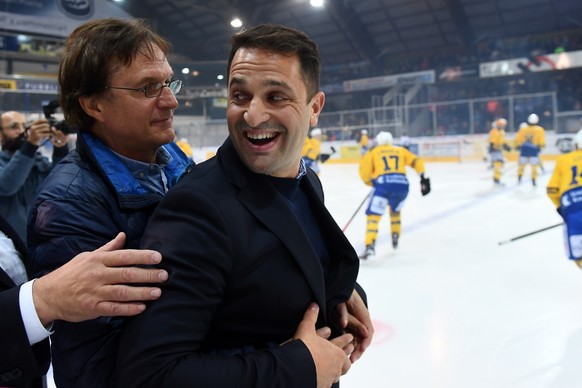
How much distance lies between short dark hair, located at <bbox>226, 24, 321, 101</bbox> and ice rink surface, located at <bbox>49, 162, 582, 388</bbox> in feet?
6.49

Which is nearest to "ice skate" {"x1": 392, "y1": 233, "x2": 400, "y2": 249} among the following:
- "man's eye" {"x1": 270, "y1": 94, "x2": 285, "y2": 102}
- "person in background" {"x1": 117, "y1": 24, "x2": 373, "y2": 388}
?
"person in background" {"x1": 117, "y1": 24, "x2": 373, "y2": 388}

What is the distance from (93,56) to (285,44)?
41 cm

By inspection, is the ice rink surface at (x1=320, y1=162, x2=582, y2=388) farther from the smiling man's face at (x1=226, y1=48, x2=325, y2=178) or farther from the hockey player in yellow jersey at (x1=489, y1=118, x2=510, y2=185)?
the hockey player in yellow jersey at (x1=489, y1=118, x2=510, y2=185)

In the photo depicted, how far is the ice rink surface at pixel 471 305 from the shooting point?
2658 millimetres

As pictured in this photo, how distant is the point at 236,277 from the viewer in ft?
2.87

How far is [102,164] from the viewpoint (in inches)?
40.2

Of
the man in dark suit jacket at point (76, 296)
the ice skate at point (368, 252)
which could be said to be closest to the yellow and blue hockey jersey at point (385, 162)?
the ice skate at point (368, 252)

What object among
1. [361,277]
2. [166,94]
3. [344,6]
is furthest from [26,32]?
[166,94]

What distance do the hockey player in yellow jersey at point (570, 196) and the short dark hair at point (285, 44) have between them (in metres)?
3.41

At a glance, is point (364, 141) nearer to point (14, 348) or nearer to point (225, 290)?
point (225, 290)

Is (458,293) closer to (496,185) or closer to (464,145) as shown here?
(496,185)

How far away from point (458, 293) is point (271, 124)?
3.51 meters

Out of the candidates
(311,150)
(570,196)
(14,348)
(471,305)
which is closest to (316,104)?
(14,348)

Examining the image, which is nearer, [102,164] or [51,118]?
[102,164]
